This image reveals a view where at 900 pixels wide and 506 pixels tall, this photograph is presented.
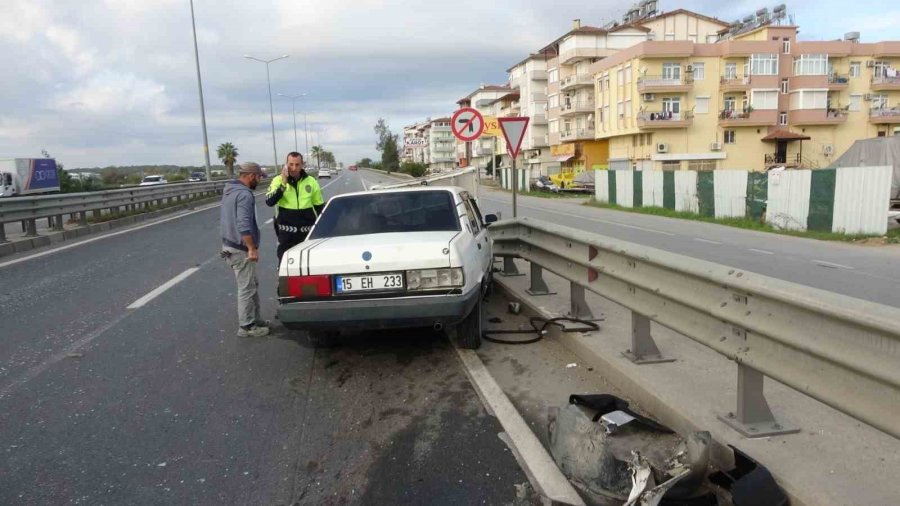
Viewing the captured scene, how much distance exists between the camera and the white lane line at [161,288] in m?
7.75

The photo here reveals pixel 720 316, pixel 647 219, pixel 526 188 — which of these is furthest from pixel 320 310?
pixel 526 188

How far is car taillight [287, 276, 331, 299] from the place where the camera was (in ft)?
15.8

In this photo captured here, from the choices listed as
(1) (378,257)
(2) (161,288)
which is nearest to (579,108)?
(2) (161,288)

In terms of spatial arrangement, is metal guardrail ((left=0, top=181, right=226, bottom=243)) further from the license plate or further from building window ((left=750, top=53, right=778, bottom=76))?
building window ((left=750, top=53, right=778, bottom=76))

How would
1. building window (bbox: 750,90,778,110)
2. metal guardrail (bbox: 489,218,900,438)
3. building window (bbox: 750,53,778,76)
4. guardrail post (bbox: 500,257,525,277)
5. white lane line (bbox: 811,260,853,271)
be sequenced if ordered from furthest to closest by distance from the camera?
building window (bbox: 750,90,778,110), building window (bbox: 750,53,778,76), white lane line (bbox: 811,260,853,271), guardrail post (bbox: 500,257,525,277), metal guardrail (bbox: 489,218,900,438)

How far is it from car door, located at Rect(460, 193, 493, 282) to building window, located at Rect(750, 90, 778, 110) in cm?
5728

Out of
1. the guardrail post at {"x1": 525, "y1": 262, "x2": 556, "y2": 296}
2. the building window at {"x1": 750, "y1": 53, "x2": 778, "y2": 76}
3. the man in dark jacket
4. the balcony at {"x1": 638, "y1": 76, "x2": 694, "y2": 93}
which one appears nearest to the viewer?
the man in dark jacket

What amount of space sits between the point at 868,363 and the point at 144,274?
9929mm

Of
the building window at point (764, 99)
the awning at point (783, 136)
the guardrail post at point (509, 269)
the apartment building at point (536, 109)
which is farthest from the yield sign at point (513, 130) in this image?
the apartment building at point (536, 109)

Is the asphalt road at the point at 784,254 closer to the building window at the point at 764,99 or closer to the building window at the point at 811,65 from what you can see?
the building window at the point at 764,99

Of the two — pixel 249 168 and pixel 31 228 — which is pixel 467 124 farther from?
pixel 31 228

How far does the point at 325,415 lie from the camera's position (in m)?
4.26

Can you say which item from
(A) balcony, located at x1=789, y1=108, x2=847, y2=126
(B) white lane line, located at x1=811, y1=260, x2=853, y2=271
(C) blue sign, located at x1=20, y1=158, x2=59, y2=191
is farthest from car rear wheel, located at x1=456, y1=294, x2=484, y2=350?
(A) balcony, located at x1=789, y1=108, x2=847, y2=126

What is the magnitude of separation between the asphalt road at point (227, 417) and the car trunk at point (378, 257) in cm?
89
